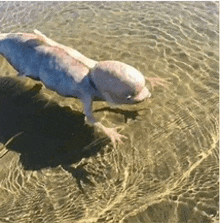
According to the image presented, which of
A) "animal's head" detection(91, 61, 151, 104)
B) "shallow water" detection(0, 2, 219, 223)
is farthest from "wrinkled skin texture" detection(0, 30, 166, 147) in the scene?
"shallow water" detection(0, 2, 219, 223)

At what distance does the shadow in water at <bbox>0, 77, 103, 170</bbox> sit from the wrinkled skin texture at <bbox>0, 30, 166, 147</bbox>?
1.37ft

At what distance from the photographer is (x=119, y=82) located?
3.66 meters

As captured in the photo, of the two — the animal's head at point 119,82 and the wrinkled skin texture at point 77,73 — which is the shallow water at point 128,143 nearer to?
the wrinkled skin texture at point 77,73

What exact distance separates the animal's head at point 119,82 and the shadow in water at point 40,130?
0.83 meters

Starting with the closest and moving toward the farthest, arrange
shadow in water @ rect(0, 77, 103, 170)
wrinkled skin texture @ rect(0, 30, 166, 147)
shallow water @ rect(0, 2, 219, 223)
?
shallow water @ rect(0, 2, 219, 223) → wrinkled skin texture @ rect(0, 30, 166, 147) → shadow in water @ rect(0, 77, 103, 170)

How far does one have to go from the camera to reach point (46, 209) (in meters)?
3.64

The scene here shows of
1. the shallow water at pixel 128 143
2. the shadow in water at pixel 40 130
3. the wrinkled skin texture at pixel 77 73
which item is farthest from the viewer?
the shadow in water at pixel 40 130

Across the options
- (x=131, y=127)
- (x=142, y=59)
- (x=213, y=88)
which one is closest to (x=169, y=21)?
(x=142, y=59)

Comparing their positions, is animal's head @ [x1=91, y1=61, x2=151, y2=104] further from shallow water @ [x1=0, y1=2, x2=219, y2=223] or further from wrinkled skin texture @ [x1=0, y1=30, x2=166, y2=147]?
shallow water @ [x1=0, y1=2, x2=219, y2=223]

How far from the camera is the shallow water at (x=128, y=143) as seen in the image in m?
3.58

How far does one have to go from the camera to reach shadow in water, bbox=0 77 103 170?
165 inches

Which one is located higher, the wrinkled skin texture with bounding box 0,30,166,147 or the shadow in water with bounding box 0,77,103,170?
the wrinkled skin texture with bounding box 0,30,166,147

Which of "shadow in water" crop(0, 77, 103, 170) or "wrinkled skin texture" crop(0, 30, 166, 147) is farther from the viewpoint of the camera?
"shadow in water" crop(0, 77, 103, 170)

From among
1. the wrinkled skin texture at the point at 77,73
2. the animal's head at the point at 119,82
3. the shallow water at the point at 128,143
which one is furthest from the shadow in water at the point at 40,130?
the animal's head at the point at 119,82
